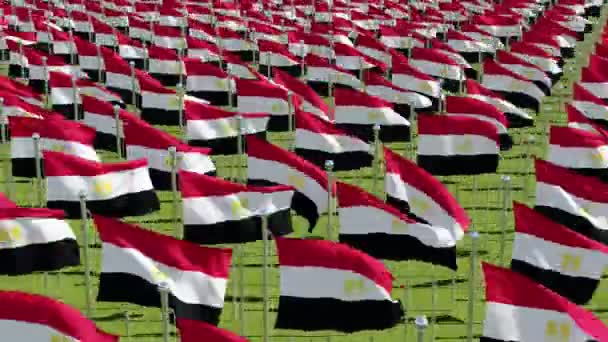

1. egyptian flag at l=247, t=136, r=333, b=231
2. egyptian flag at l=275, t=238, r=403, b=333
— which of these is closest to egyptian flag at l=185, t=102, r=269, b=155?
egyptian flag at l=247, t=136, r=333, b=231

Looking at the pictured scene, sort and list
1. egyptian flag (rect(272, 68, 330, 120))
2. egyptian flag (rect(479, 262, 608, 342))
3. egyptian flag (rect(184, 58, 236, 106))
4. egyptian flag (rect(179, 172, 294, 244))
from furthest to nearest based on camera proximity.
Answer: egyptian flag (rect(184, 58, 236, 106)), egyptian flag (rect(272, 68, 330, 120)), egyptian flag (rect(179, 172, 294, 244)), egyptian flag (rect(479, 262, 608, 342))

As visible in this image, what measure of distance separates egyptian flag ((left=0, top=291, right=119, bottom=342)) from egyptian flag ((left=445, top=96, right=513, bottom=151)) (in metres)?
13.8

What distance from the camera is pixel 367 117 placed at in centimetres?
2684

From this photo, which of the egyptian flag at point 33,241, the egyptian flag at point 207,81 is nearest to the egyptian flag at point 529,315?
the egyptian flag at point 33,241

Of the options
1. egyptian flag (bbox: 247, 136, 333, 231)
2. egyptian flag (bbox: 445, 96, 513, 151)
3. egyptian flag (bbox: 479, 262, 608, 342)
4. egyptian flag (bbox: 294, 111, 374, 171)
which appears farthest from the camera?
egyptian flag (bbox: 445, 96, 513, 151)

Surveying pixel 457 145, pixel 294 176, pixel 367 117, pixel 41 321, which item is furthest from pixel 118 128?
pixel 41 321

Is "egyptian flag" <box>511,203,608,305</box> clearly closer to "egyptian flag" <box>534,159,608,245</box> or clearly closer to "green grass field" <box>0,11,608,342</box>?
"green grass field" <box>0,11,608,342</box>

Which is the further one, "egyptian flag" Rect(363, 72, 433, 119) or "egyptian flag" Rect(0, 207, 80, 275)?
"egyptian flag" Rect(363, 72, 433, 119)

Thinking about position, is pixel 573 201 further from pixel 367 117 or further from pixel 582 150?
pixel 367 117

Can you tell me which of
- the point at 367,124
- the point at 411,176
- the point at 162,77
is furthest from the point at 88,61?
the point at 411,176

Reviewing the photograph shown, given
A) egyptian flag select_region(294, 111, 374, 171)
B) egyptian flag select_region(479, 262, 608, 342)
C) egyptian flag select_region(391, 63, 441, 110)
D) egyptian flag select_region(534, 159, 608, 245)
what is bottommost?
egyptian flag select_region(479, 262, 608, 342)

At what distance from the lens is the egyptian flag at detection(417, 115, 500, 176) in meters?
23.7

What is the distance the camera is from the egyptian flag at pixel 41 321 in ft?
46.1

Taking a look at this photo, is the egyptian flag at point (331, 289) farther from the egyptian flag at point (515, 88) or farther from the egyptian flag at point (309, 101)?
the egyptian flag at point (515, 88)
